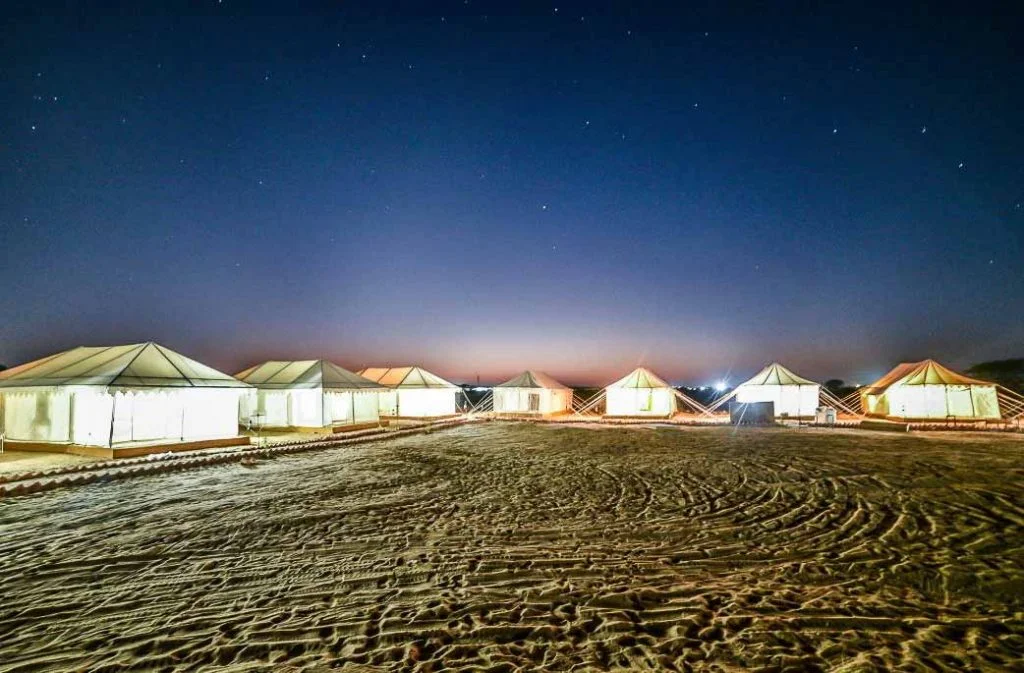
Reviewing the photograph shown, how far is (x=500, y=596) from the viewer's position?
15.5 ft

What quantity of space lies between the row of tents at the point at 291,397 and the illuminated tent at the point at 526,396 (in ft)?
0.24

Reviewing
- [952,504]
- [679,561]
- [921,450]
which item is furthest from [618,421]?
[679,561]

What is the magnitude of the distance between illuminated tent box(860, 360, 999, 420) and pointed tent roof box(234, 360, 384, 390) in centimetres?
2857

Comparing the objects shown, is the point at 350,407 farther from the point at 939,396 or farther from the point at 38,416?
the point at 939,396

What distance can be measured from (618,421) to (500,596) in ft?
78.1

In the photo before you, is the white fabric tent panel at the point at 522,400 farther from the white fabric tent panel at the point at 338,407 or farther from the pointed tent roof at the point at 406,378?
the white fabric tent panel at the point at 338,407

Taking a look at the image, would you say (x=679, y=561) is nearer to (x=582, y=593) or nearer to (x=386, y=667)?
(x=582, y=593)

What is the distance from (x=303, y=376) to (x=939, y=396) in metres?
32.9

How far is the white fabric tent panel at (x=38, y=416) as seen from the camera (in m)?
15.2

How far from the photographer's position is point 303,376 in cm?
2208

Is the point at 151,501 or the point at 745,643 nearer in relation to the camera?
the point at 745,643

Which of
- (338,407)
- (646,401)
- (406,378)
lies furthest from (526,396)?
(338,407)

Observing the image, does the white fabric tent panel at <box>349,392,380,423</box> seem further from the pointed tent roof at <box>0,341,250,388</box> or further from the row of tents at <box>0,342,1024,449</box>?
the pointed tent roof at <box>0,341,250,388</box>

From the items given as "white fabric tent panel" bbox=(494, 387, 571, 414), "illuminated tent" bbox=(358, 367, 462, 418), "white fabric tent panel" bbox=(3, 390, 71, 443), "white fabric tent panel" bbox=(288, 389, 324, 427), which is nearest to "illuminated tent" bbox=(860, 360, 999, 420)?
"white fabric tent panel" bbox=(494, 387, 571, 414)
